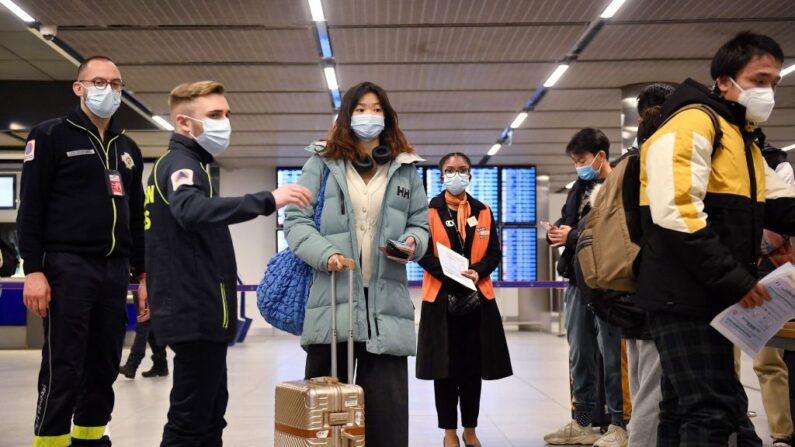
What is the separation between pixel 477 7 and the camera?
22.7ft

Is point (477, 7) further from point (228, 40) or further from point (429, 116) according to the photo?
point (429, 116)

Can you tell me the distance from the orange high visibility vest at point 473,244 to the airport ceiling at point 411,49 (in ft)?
7.62

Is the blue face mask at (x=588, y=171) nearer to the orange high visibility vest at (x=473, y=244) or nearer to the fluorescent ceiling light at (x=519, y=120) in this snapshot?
the orange high visibility vest at (x=473, y=244)

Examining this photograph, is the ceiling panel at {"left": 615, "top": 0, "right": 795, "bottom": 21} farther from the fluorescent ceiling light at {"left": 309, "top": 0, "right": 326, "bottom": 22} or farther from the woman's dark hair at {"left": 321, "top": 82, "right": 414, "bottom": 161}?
the woman's dark hair at {"left": 321, "top": 82, "right": 414, "bottom": 161}

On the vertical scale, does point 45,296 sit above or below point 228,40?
below

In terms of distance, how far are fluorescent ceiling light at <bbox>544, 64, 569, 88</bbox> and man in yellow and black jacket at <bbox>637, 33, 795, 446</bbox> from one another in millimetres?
6163

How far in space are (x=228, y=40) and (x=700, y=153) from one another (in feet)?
19.1

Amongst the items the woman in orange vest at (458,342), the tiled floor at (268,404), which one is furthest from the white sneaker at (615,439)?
the woman in orange vest at (458,342)

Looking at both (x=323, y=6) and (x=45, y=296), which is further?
(x=323, y=6)

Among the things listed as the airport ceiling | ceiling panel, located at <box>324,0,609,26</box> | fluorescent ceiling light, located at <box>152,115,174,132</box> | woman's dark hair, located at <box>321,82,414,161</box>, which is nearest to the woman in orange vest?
woman's dark hair, located at <box>321,82,414,161</box>

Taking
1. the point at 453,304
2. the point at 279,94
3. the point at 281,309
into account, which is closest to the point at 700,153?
the point at 281,309

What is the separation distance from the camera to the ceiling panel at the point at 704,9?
6879mm

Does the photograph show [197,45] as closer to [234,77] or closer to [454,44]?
[234,77]

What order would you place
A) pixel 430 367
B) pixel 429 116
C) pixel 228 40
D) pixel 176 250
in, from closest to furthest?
pixel 176 250
pixel 430 367
pixel 228 40
pixel 429 116
